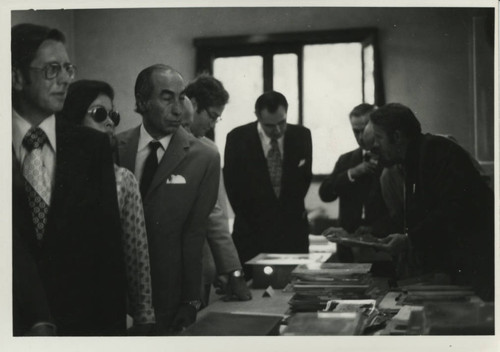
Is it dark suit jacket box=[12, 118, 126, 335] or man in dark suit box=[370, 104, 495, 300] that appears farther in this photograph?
man in dark suit box=[370, 104, 495, 300]

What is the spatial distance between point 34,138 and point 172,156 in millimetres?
502

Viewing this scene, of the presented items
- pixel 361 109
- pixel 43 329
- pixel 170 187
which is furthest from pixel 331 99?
pixel 43 329

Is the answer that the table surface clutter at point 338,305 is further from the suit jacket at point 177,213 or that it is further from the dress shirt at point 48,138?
the dress shirt at point 48,138

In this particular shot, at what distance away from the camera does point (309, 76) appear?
2.76 meters

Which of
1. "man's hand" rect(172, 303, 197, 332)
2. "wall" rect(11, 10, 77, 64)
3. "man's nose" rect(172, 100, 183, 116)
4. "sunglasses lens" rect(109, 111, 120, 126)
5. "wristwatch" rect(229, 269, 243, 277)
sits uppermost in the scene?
"wall" rect(11, 10, 77, 64)

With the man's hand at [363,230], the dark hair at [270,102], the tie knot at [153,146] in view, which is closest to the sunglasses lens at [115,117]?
the tie knot at [153,146]

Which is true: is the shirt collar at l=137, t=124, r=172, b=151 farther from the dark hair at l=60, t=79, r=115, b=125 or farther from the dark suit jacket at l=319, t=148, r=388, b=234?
the dark suit jacket at l=319, t=148, r=388, b=234

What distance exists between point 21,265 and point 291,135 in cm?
111

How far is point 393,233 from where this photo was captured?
2768 mm

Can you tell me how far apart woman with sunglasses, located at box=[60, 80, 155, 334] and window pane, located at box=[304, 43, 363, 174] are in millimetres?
690

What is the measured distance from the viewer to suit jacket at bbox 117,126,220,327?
8.95 ft

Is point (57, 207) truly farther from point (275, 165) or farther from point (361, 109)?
point (361, 109)

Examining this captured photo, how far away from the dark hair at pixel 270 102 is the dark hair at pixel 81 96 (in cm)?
54

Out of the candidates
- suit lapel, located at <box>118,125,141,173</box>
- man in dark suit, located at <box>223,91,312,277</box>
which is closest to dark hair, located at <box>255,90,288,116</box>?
man in dark suit, located at <box>223,91,312,277</box>
